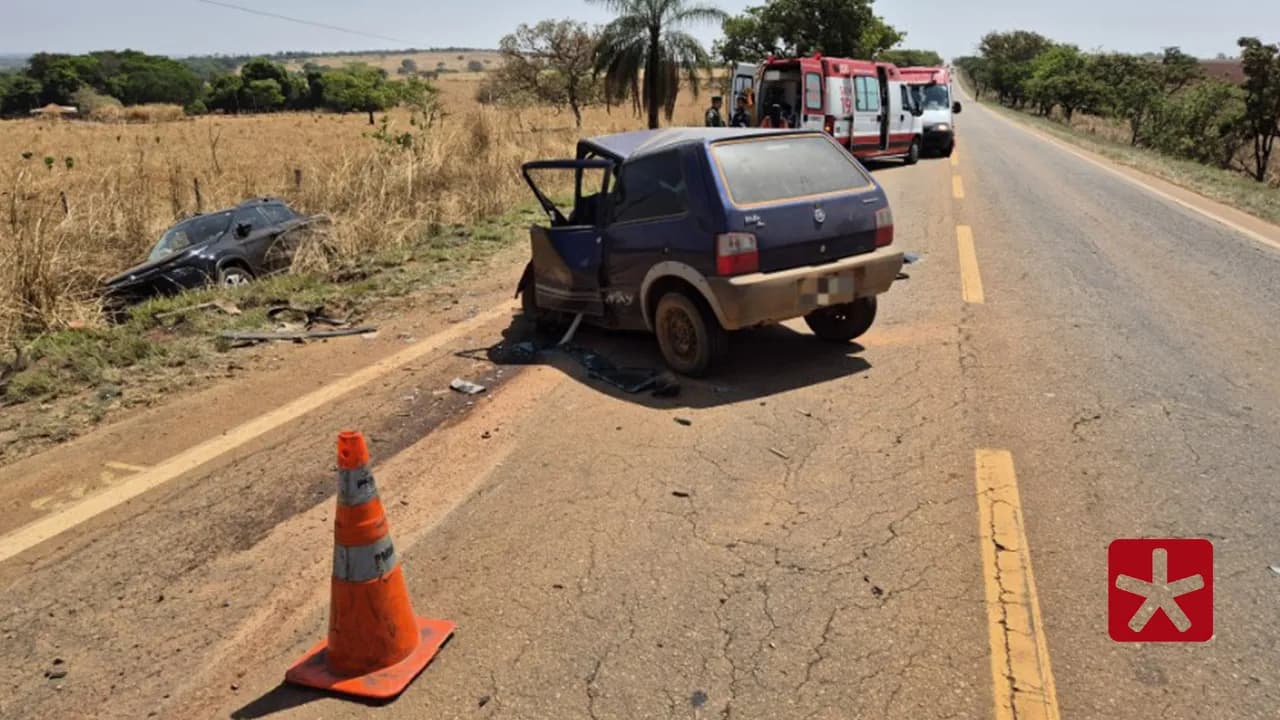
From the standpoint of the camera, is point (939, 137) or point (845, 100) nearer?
point (845, 100)

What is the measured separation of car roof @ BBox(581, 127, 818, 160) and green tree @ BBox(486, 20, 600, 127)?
3177 centimetres

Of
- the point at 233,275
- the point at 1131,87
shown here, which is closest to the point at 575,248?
the point at 233,275

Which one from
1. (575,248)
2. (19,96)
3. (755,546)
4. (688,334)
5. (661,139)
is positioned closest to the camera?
(755,546)

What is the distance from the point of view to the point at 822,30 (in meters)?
47.0

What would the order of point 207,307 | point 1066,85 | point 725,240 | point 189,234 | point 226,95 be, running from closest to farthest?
point 725,240
point 207,307
point 189,234
point 1066,85
point 226,95

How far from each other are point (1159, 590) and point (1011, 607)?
633 millimetres

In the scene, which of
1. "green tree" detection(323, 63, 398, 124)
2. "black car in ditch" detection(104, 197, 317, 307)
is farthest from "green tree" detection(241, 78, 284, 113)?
"black car in ditch" detection(104, 197, 317, 307)

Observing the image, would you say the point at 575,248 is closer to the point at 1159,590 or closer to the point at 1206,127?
the point at 1159,590

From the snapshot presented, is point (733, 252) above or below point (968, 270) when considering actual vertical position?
above

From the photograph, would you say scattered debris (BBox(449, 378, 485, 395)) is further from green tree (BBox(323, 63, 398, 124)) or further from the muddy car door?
green tree (BBox(323, 63, 398, 124))

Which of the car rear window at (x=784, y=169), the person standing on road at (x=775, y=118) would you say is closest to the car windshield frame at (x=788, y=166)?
the car rear window at (x=784, y=169)

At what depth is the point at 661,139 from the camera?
6.59 metres

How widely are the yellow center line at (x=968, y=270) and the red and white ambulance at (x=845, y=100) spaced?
817cm

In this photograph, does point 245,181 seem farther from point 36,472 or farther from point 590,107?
point 590,107
